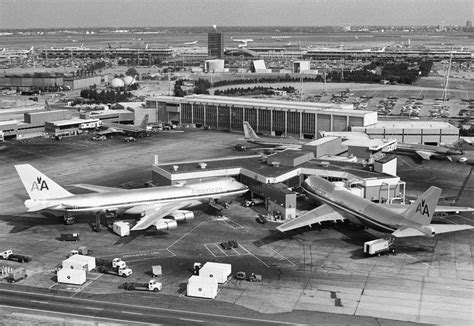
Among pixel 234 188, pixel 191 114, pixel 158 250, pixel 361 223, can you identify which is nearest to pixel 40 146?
A: pixel 191 114

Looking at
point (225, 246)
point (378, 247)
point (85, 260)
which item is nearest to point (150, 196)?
point (225, 246)

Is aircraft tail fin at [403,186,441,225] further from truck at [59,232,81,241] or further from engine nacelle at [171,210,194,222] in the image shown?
truck at [59,232,81,241]

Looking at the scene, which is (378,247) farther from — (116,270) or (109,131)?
(109,131)

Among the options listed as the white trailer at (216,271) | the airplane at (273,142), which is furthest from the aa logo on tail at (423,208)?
the airplane at (273,142)

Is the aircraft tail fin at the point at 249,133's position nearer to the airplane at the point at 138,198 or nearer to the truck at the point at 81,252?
the airplane at the point at 138,198

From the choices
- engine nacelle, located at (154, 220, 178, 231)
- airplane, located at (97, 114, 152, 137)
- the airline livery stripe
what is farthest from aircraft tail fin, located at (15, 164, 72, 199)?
airplane, located at (97, 114, 152, 137)

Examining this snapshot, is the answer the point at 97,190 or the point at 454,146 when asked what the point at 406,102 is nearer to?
the point at 454,146

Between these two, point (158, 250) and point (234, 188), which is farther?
point (234, 188)
